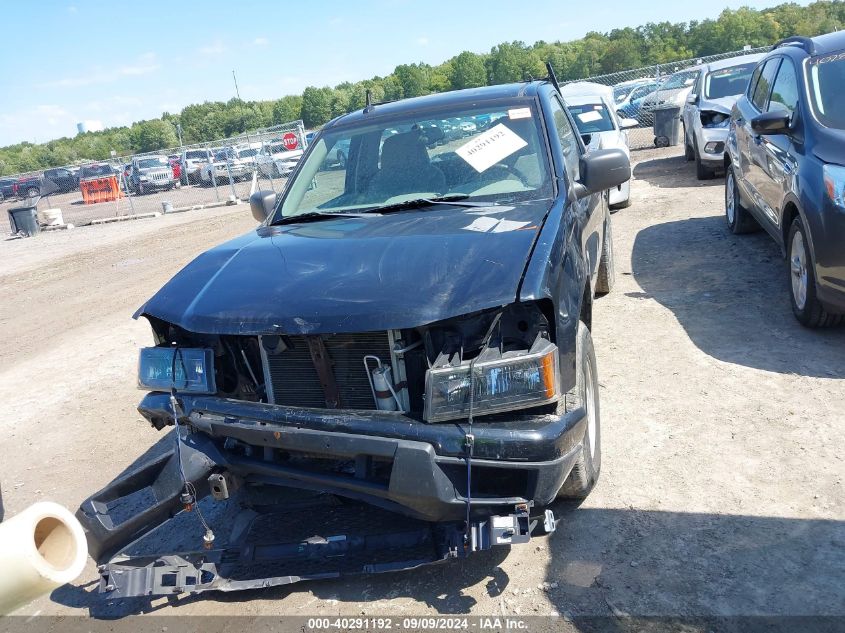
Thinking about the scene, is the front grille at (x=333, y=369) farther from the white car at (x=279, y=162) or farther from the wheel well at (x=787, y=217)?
the white car at (x=279, y=162)

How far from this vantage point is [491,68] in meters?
63.9

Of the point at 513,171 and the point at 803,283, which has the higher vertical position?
the point at 513,171

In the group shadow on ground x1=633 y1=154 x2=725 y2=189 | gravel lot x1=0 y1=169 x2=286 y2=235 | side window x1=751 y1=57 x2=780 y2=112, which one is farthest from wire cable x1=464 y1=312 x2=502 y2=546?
gravel lot x1=0 y1=169 x2=286 y2=235

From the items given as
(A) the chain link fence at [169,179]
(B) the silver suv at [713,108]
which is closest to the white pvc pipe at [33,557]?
(B) the silver suv at [713,108]

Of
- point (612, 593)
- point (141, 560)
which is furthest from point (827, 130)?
point (141, 560)

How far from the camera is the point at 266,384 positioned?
3328 mm

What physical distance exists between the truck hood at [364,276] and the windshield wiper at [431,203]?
3.2 inches

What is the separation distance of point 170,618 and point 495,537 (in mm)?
1482

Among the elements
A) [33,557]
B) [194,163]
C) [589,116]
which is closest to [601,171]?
[33,557]

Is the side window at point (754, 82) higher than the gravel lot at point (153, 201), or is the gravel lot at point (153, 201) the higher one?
the side window at point (754, 82)

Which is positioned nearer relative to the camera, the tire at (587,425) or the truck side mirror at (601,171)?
the tire at (587,425)

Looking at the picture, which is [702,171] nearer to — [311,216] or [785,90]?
[785,90]

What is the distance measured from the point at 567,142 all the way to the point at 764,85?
355 centimetres

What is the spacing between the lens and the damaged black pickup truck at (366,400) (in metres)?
2.83
